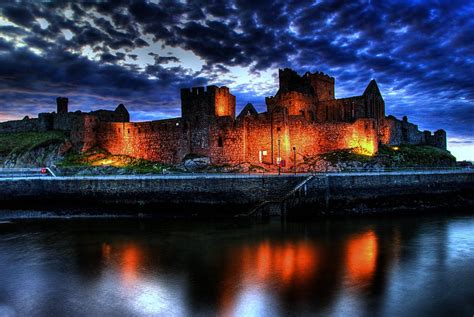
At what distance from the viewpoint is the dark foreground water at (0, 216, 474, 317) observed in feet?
37.6

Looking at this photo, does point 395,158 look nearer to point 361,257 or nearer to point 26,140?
point 361,257

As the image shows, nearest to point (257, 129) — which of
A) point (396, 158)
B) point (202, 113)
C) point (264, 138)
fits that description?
point (264, 138)

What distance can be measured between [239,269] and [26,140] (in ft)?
138

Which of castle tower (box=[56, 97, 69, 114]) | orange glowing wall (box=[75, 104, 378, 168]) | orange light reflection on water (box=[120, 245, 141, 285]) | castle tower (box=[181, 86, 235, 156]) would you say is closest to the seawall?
orange light reflection on water (box=[120, 245, 141, 285])

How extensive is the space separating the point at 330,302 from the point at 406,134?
142 ft

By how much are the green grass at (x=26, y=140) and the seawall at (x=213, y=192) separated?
15.3 meters

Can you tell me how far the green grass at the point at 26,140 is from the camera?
43.1 metres

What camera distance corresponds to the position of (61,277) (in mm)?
14281

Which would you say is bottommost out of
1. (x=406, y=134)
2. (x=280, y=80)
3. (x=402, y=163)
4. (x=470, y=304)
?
(x=470, y=304)

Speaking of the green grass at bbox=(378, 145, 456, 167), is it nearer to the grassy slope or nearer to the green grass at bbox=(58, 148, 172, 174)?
the grassy slope

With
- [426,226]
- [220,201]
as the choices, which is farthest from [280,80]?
[426,226]

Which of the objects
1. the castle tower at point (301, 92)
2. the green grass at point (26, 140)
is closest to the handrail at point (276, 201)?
the castle tower at point (301, 92)

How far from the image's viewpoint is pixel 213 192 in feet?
86.1

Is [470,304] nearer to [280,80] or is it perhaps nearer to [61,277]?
[61,277]
